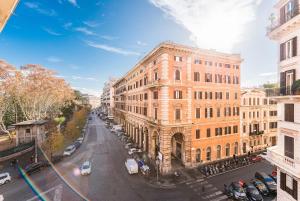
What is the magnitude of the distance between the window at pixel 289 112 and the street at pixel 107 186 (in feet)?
42.1

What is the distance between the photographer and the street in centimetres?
2023

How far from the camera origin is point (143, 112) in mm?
37625

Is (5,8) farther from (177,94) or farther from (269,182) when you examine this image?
(269,182)

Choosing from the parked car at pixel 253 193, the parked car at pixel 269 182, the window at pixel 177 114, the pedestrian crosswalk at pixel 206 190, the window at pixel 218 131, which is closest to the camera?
the parked car at pixel 253 193

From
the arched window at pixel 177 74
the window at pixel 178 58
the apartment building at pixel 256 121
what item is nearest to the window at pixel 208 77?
the arched window at pixel 177 74

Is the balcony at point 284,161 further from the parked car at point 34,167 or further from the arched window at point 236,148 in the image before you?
the parked car at point 34,167

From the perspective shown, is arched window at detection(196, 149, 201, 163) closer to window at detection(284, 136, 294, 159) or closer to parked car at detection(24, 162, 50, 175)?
window at detection(284, 136, 294, 159)

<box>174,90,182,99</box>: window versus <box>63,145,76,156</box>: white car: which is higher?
<box>174,90,182,99</box>: window

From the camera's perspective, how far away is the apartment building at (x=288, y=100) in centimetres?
1286

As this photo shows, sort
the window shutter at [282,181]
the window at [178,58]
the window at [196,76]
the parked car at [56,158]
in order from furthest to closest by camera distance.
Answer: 1. the parked car at [56,158]
2. the window at [196,76]
3. the window at [178,58]
4. the window shutter at [282,181]

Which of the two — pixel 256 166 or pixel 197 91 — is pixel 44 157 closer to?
pixel 197 91

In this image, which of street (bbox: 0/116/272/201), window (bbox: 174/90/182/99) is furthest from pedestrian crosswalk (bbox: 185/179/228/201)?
window (bbox: 174/90/182/99)

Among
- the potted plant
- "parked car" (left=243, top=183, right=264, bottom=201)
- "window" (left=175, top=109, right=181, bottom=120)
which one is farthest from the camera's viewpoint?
"window" (left=175, top=109, right=181, bottom=120)

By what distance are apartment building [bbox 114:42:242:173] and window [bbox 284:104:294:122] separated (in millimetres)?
15725
